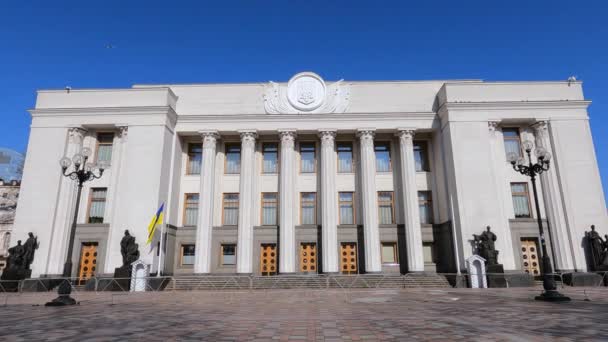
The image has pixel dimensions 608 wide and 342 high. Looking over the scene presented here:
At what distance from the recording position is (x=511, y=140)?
23516 millimetres

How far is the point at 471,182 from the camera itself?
21.5 metres

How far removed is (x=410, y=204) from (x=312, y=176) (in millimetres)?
6609

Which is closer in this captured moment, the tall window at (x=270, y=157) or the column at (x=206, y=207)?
the column at (x=206, y=207)

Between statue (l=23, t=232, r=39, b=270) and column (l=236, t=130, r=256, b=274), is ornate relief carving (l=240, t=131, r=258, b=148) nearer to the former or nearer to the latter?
column (l=236, t=130, r=256, b=274)

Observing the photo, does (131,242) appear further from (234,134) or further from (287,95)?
(287,95)

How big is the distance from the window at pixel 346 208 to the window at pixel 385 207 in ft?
5.99

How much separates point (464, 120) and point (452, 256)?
832 centimetres

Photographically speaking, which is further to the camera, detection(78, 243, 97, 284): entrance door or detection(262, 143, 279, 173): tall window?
detection(262, 143, 279, 173): tall window

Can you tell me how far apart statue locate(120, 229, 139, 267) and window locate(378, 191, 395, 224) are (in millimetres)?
14863

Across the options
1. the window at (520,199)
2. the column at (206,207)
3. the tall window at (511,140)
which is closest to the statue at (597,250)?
the window at (520,199)

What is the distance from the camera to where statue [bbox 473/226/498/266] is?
19641 millimetres

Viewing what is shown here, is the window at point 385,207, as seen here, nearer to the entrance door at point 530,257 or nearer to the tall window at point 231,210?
the entrance door at point 530,257

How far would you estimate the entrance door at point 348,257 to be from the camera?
909 inches

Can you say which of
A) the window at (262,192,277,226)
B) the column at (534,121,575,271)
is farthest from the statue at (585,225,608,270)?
the window at (262,192,277,226)
